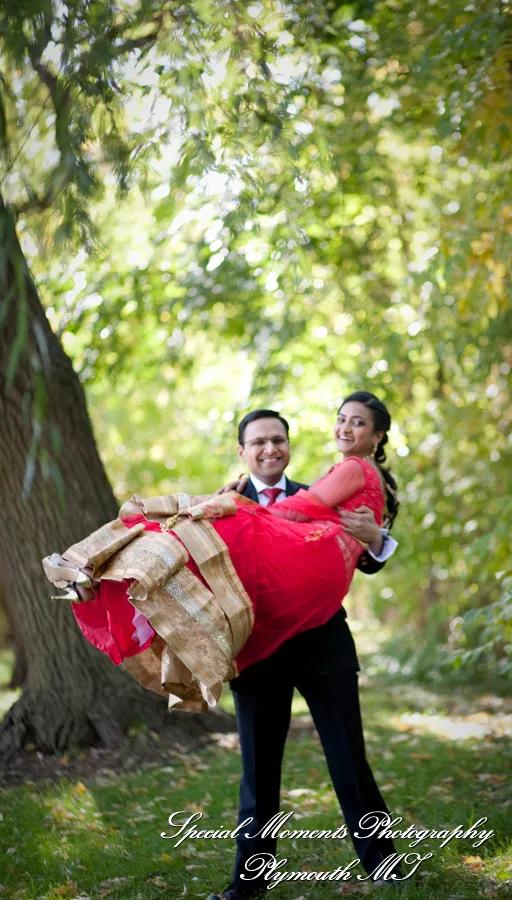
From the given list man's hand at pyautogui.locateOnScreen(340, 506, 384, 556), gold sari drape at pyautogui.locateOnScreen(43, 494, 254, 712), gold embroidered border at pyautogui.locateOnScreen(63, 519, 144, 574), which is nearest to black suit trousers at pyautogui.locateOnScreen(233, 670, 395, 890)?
gold sari drape at pyautogui.locateOnScreen(43, 494, 254, 712)

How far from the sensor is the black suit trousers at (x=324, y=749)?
10.4 feet

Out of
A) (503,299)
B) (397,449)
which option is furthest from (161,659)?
(397,449)

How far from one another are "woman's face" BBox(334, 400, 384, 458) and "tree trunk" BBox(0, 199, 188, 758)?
84.9 inches

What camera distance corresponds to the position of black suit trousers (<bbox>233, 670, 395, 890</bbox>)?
10.4ft

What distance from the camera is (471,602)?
8469 millimetres

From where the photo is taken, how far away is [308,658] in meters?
3.24

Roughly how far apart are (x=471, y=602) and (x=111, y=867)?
5691 mm

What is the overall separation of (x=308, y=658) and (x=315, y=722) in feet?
0.87

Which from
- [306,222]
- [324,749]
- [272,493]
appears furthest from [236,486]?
[306,222]

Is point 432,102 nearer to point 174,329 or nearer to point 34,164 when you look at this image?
point 174,329

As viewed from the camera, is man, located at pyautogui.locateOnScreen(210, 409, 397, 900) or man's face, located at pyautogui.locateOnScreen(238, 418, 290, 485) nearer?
man, located at pyautogui.locateOnScreen(210, 409, 397, 900)

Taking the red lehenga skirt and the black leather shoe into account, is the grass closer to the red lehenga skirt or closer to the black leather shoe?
the black leather shoe

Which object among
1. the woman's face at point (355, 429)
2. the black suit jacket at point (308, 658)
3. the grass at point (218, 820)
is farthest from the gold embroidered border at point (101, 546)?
the grass at point (218, 820)

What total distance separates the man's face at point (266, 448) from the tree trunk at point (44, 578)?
6.16ft
